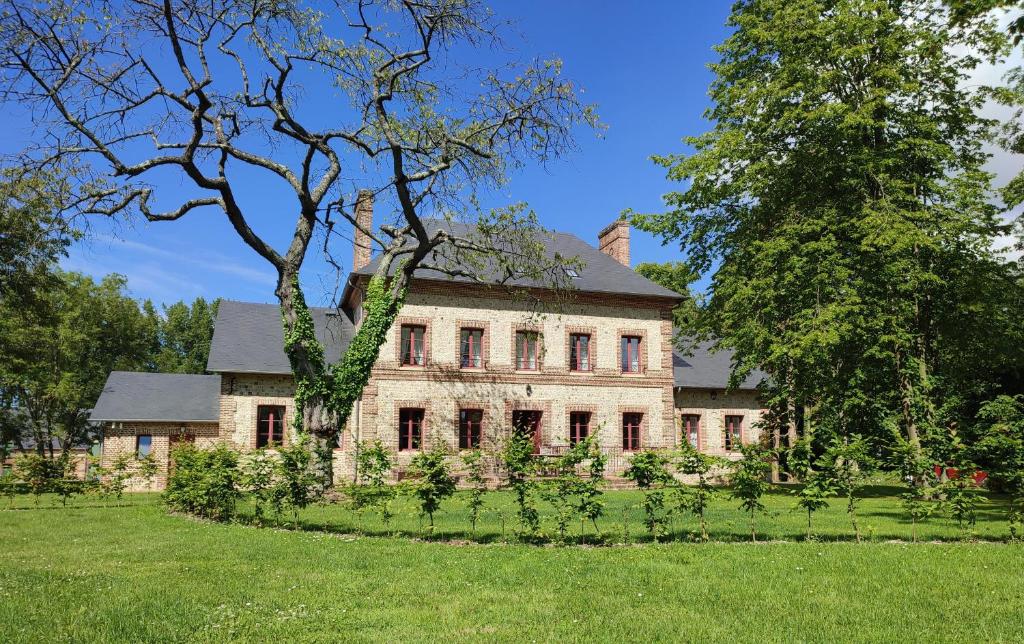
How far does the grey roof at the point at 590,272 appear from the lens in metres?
23.5

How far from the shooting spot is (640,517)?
12.4 metres

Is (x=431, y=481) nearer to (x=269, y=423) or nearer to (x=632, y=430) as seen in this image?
(x=269, y=423)

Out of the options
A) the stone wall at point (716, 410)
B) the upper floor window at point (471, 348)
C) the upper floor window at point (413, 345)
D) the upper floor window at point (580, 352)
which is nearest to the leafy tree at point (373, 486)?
the upper floor window at point (413, 345)

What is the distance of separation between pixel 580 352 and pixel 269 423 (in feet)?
33.8

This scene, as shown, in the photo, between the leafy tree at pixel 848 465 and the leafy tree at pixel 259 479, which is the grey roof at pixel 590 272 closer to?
the leafy tree at pixel 259 479

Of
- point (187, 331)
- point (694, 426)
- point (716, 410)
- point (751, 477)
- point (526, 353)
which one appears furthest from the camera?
point (187, 331)

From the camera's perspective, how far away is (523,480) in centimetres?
913

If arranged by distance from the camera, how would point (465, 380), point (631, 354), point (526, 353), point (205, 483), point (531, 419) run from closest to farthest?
1. point (205, 483)
2. point (465, 380)
3. point (531, 419)
4. point (526, 353)
5. point (631, 354)

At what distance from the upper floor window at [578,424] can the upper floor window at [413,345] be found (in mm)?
5310

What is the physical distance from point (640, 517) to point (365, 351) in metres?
7.69

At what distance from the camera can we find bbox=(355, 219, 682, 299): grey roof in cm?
2345

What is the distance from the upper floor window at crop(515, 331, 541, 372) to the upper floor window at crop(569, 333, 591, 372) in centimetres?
122

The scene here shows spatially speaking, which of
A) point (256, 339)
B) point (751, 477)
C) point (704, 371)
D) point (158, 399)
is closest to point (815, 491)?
point (751, 477)

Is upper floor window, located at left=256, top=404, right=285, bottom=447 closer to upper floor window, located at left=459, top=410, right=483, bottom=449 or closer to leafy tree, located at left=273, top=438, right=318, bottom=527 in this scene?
upper floor window, located at left=459, top=410, right=483, bottom=449
